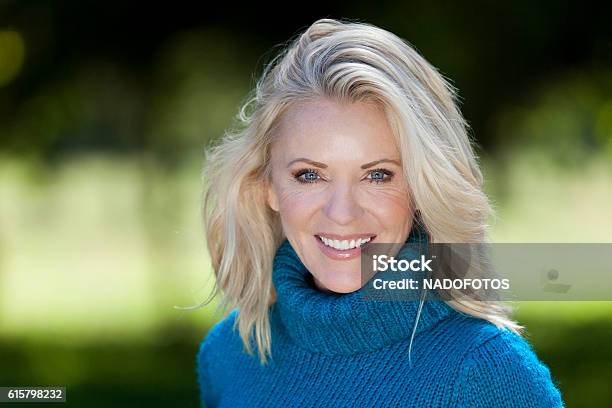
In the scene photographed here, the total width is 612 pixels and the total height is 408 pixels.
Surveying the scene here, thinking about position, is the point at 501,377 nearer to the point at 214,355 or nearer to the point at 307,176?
the point at 307,176

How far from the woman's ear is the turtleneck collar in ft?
0.33

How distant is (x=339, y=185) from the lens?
1.93 m

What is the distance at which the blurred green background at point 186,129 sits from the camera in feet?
14.8

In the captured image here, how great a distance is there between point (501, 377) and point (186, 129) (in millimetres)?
3349

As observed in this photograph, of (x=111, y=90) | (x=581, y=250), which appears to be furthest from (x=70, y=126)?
(x=581, y=250)

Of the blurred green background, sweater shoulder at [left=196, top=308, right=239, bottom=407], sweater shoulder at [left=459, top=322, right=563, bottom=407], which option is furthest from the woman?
the blurred green background

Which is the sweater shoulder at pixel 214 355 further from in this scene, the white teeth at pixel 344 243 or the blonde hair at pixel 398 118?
the white teeth at pixel 344 243

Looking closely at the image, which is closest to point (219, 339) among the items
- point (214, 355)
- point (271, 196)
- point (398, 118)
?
point (214, 355)

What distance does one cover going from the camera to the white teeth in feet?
6.49

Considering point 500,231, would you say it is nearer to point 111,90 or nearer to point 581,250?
point 111,90

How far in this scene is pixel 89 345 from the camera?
5102 mm

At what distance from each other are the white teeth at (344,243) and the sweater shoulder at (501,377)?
0.99ft

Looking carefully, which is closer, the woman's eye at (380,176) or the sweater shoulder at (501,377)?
the sweater shoulder at (501,377)

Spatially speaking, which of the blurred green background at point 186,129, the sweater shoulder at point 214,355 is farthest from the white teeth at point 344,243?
the blurred green background at point 186,129
